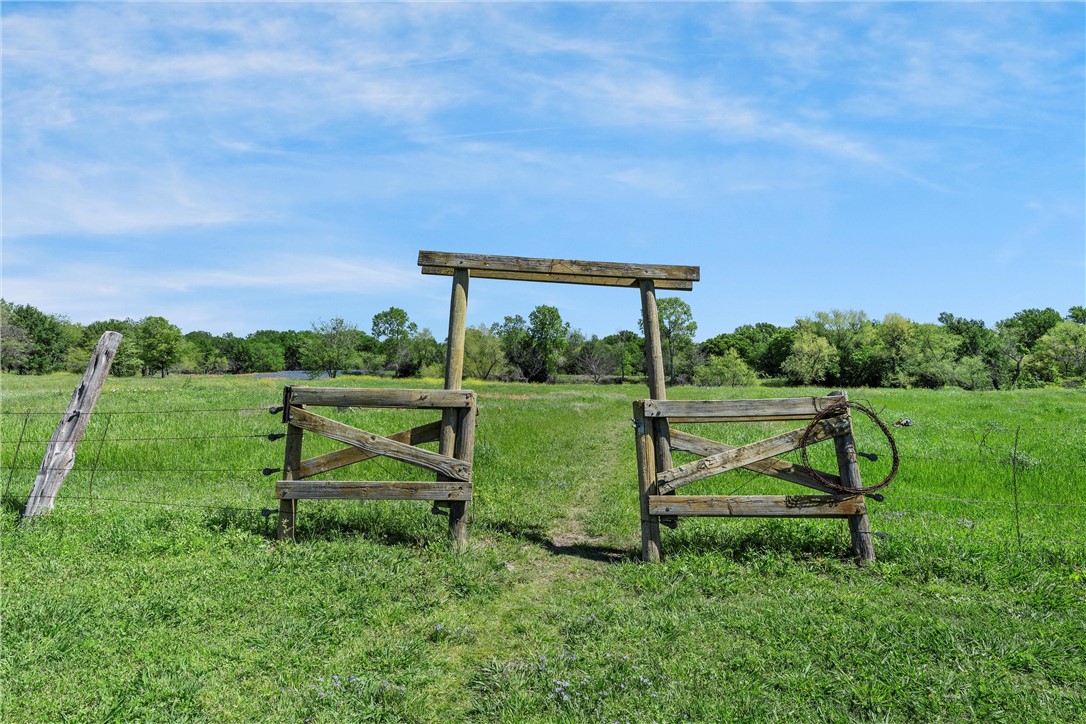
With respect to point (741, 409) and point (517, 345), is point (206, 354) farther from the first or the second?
point (741, 409)

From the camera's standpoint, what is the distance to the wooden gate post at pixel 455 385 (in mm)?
8321

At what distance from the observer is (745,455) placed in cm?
805

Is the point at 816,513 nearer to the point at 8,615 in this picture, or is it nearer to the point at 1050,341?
the point at 8,615

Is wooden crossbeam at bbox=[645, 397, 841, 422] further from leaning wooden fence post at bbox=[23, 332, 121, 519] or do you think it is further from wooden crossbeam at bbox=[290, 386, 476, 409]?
leaning wooden fence post at bbox=[23, 332, 121, 519]

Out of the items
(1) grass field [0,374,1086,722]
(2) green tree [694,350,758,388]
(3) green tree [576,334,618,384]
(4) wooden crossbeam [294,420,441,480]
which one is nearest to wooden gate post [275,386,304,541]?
(4) wooden crossbeam [294,420,441,480]

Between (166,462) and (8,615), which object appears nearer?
(8,615)

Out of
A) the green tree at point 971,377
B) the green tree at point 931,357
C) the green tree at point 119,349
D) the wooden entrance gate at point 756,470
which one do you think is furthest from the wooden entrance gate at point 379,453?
the green tree at point 971,377

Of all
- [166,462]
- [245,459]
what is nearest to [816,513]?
[245,459]

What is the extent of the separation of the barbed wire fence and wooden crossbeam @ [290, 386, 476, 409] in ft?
2.71

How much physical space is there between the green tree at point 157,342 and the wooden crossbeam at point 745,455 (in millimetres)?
94276

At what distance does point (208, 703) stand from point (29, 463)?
12883mm

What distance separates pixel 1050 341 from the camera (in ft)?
267

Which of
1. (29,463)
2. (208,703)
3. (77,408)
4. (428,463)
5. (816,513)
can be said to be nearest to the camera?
(208,703)

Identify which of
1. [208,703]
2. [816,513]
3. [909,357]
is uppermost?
[909,357]
